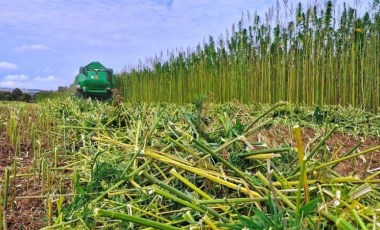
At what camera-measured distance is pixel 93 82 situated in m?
10.3

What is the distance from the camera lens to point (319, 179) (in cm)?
111

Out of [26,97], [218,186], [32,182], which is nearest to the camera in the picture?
[218,186]

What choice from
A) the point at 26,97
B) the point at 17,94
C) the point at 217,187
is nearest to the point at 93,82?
the point at 26,97

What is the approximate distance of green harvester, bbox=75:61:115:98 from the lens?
33.8ft

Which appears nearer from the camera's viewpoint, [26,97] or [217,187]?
[217,187]

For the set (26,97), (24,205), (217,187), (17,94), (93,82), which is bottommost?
(24,205)

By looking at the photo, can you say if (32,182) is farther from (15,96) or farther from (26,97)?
(15,96)

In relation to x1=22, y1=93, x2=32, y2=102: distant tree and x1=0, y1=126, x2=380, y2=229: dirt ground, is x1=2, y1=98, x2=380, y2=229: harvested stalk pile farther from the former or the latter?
x1=22, y1=93, x2=32, y2=102: distant tree

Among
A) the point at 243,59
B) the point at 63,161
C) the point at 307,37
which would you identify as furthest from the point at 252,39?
the point at 63,161

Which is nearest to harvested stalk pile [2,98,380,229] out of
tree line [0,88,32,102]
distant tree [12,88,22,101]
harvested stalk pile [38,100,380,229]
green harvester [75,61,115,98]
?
harvested stalk pile [38,100,380,229]

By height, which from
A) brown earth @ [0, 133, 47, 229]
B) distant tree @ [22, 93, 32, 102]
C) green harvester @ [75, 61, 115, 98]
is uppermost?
green harvester @ [75, 61, 115, 98]

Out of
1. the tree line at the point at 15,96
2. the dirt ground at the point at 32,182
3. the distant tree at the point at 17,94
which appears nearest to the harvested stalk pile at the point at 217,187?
the dirt ground at the point at 32,182

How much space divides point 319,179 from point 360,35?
5731mm

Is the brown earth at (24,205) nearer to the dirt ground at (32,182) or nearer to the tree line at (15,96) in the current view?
the dirt ground at (32,182)
